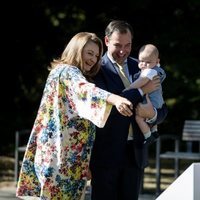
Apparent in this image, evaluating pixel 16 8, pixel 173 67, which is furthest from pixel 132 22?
pixel 16 8

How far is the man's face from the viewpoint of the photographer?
4781 millimetres

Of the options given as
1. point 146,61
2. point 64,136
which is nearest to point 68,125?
point 64,136

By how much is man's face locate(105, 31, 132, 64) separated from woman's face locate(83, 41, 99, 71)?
0.63 ft

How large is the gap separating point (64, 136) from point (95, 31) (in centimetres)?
1103

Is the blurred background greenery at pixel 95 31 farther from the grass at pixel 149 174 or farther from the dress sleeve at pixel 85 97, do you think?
the dress sleeve at pixel 85 97

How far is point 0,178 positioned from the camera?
1127 centimetres

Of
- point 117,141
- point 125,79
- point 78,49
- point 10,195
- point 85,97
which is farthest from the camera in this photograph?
point 10,195

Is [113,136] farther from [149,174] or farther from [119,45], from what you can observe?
[149,174]

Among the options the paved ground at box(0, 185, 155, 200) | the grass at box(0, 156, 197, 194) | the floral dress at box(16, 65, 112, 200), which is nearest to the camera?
the floral dress at box(16, 65, 112, 200)

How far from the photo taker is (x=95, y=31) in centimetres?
1552

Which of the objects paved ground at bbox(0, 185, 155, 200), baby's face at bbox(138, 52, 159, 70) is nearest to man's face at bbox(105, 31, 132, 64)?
baby's face at bbox(138, 52, 159, 70)

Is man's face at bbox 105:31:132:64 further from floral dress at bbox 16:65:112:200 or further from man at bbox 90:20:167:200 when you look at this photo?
floral dress at bbox 16:65:112:200

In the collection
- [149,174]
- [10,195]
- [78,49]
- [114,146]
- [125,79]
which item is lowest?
[10,195]

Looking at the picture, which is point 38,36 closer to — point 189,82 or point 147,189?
point 189,82
